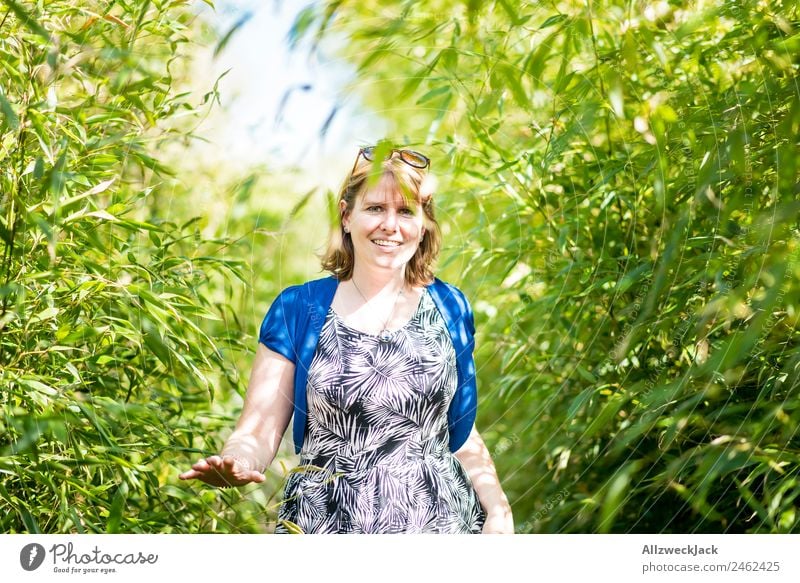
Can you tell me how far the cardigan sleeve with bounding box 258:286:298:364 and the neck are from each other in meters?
0.11

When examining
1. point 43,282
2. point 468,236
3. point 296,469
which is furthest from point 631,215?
point 43,282

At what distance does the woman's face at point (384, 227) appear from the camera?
1398 mm

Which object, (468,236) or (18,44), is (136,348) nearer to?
(18,44)

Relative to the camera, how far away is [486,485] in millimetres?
1435

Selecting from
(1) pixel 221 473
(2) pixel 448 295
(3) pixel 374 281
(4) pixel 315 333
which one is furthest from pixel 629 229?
(1) pixel 221 473

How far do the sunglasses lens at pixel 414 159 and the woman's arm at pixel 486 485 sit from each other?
0.41 m

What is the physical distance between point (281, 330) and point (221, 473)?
0.24 metres

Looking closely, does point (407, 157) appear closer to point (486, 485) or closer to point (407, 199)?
point (407, 199)

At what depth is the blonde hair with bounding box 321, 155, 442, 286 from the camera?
1396 millimetres

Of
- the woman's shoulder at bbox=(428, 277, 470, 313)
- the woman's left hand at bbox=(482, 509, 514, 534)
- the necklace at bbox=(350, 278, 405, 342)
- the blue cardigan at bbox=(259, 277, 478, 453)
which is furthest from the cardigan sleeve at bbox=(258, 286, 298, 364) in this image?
the woman's left hand at bbox=(482, 509, 514, 534)

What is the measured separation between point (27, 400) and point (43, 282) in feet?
0.59

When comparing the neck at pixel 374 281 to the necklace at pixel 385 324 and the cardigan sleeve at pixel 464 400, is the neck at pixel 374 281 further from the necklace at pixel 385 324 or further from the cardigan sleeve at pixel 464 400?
the cardigan sleeve at pixel 464 400

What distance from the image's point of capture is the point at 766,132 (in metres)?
1.60
